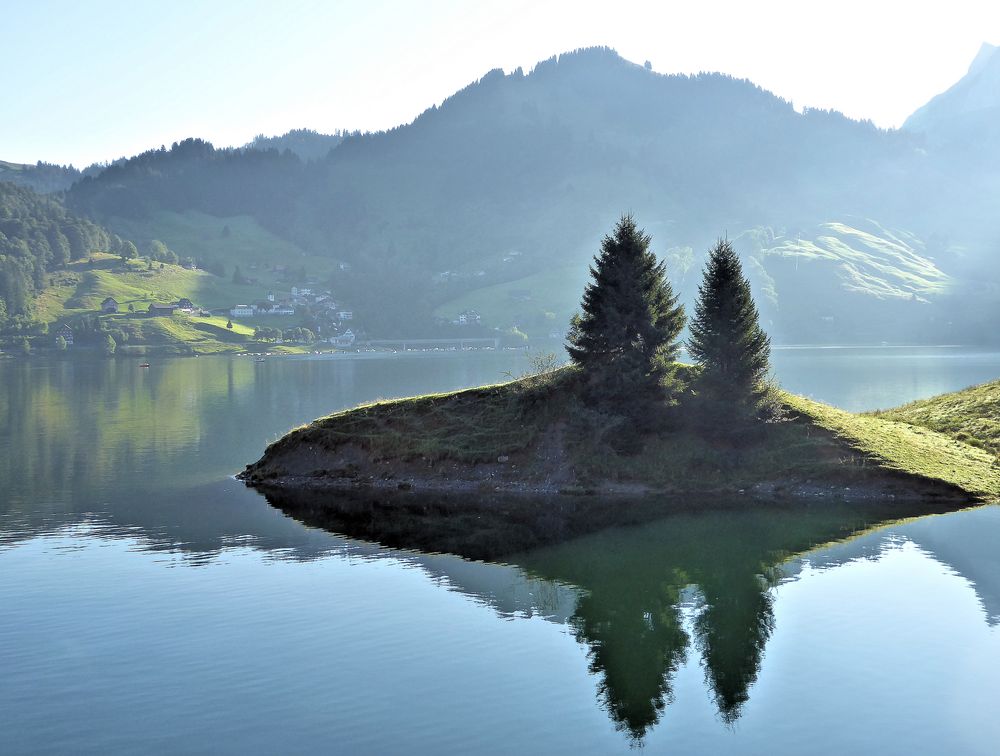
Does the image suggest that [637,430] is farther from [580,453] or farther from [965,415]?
[965,415]

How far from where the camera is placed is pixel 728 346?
58781mm

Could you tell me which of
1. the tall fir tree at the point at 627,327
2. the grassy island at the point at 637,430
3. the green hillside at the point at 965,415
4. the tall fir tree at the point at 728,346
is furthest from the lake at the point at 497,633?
the green hillside at the point at 965,415

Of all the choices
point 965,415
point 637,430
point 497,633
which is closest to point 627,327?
point 637,430

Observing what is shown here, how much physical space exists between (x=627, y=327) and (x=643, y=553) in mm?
23486

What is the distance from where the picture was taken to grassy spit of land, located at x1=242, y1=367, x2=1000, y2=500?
2121 inches

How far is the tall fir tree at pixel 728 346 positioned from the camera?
191 feet

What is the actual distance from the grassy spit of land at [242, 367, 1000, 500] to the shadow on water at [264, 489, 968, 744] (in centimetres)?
301

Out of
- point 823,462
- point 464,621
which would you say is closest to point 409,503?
point 464,621

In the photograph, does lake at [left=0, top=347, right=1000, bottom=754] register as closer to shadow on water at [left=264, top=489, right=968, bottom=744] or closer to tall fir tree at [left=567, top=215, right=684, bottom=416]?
shadow on water at [left=264, top=489, right=968, bottom=744]

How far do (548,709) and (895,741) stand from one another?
9158mm

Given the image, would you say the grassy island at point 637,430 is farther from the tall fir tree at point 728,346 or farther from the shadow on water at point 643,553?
the shadow on water at point 643,553

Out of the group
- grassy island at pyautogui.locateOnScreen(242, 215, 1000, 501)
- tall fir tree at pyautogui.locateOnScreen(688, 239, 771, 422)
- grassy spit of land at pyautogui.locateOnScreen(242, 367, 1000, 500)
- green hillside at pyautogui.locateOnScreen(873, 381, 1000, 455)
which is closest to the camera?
grassy spit of land at pyautogui.locateOnScreen(242, 367, 1000, 500)

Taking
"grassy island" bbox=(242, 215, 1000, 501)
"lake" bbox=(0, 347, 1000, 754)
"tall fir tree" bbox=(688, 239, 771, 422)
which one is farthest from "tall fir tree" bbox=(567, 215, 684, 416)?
"lake" bbox=(0, 347, 1000, 754)

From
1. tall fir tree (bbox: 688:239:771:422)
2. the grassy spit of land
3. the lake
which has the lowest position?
the lake
